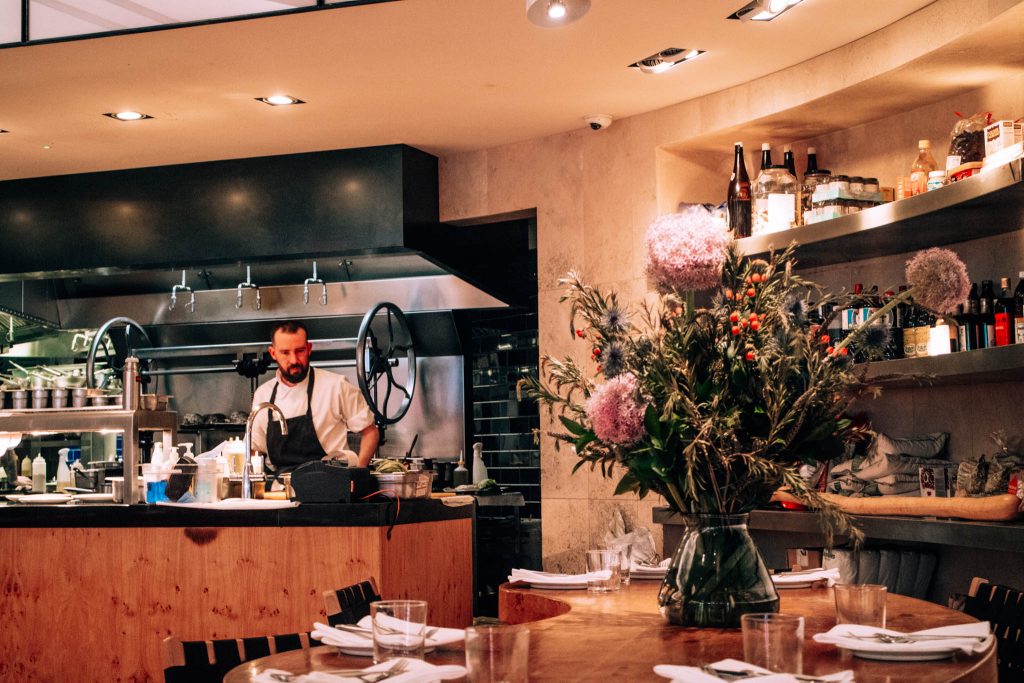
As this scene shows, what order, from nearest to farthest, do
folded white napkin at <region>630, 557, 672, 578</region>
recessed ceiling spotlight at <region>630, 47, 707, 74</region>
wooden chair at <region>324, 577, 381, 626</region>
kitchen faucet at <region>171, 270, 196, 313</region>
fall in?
wooden chair at <region>324, 577, 381, 626</region> < folded white napkin at <region>630, 557, 672, 578</region> < recessed ceiling spotlight at <region>630, 47, 707, 74</region> < kitchen faucet at <region>171, 270, 196, 313</region>

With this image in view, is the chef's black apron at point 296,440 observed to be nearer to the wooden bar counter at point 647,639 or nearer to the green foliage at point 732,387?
the wooden bar counter at point 647,639

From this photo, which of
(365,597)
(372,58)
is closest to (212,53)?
(372,58)

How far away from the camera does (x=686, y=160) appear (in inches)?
214

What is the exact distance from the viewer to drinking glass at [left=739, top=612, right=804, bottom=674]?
4.93 ft

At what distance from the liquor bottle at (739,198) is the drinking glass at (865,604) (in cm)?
328

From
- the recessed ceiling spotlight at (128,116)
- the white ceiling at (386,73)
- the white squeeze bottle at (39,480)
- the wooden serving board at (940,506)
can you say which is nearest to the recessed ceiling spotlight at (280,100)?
the white ceiling at (386,73)

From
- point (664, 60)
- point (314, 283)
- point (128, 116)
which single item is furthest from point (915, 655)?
point (314, 283)

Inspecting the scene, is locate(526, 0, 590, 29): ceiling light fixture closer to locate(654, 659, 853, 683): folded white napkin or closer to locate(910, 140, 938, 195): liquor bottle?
locate(910, 140, 938, 195): liquor bottle

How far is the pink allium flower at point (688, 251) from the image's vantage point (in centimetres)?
194

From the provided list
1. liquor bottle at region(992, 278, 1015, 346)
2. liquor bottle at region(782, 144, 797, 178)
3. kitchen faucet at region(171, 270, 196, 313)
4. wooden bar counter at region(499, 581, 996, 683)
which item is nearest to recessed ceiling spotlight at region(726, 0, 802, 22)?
liquor bottle at region(782, 144, 797, 178)

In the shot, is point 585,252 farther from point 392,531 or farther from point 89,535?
point 89,535

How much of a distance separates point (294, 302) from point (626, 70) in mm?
3417

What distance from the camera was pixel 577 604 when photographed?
2.29m

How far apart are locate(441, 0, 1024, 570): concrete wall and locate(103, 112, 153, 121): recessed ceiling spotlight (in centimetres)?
168
